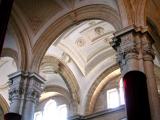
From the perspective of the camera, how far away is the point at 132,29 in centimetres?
881

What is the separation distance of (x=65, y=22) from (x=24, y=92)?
3004mm

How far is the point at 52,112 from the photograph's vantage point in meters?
16.4

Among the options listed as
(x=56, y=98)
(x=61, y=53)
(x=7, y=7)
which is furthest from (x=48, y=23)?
(x=7, y=7)

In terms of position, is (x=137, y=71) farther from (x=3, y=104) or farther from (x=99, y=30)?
(x=3, y=104)

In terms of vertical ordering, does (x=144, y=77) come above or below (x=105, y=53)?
below

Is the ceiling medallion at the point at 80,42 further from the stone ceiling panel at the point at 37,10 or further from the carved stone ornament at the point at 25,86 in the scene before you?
the carved stone ornament at the point at 25,86

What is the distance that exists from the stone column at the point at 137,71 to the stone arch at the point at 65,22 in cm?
175

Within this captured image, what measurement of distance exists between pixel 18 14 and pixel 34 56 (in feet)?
5.63

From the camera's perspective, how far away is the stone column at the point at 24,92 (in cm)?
1027

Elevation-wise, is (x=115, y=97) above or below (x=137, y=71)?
above

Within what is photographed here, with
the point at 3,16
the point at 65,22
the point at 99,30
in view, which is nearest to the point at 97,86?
the point at 99,30

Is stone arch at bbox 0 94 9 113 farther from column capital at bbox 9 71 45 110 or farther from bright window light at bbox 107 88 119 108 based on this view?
column capital at bbox 9 71 45 110

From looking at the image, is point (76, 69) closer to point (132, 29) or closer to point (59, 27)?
point (59, 27)

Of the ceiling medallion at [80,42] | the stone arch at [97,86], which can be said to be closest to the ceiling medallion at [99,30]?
the ceiling medallion at [80,42]
